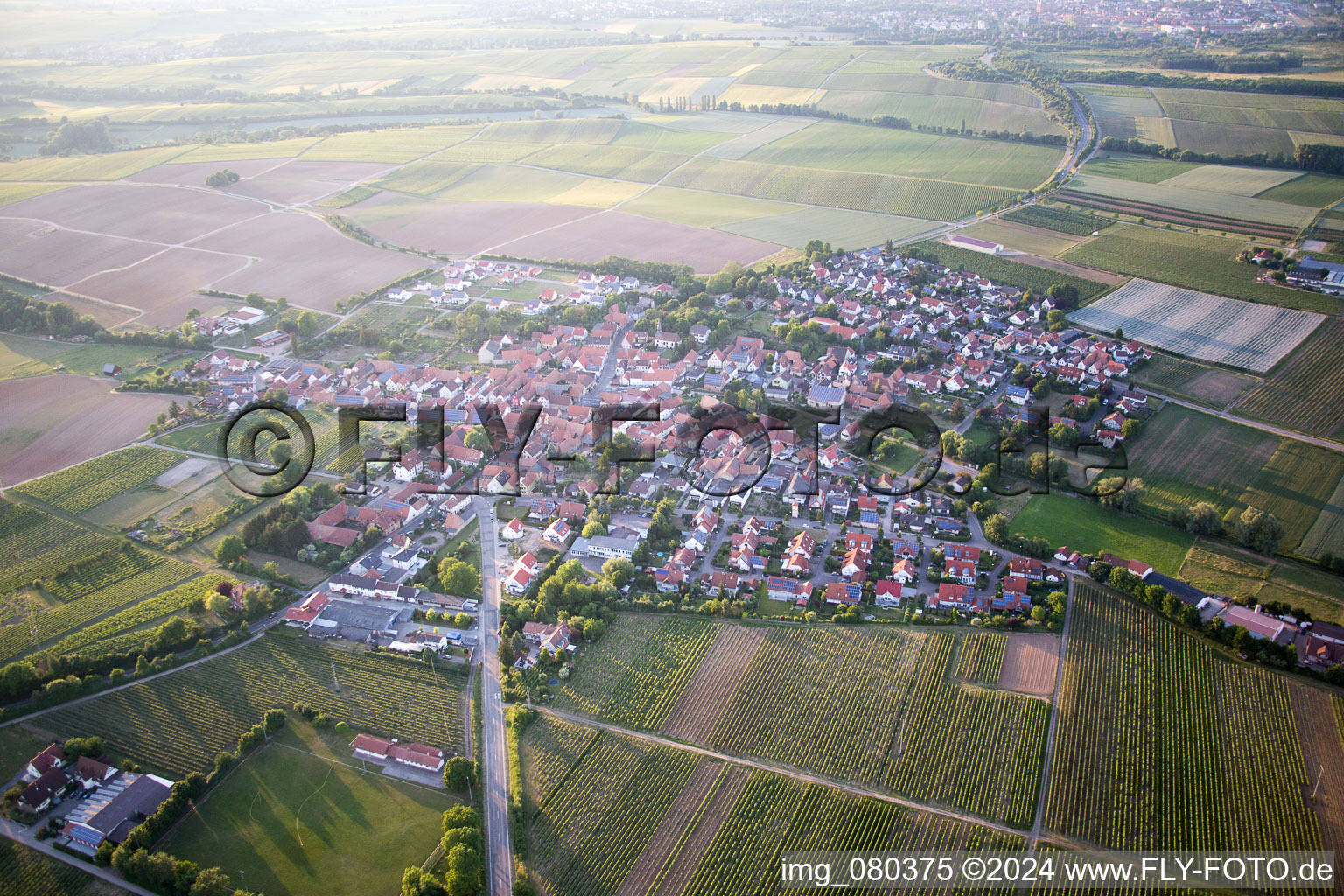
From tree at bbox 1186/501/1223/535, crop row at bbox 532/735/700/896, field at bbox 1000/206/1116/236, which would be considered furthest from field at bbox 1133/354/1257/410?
crop row at bbox 532/735/700/896

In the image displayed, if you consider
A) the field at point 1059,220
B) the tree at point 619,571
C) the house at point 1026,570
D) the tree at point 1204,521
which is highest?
the field at point 1059,220

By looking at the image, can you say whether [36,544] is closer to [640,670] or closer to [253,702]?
[253,702]

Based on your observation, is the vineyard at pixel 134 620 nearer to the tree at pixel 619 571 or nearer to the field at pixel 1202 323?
the tree at pixel 619 571

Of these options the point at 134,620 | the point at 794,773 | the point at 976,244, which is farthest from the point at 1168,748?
the point at 976,244

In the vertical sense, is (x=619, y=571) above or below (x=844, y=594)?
above

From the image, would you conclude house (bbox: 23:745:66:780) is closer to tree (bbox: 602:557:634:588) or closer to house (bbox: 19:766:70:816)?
house (bbox: 19:766:70:816)

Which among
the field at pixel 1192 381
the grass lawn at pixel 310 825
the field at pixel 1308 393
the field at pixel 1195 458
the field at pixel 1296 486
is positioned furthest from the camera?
the field at pixel 1192 381

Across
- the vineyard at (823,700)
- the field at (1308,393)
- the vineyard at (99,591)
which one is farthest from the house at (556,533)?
the field at (1308,393)

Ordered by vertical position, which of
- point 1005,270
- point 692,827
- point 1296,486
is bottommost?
point 692,827
